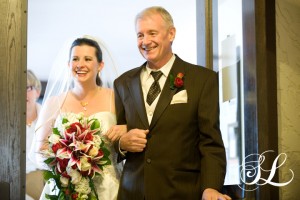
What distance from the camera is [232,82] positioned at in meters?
3.24

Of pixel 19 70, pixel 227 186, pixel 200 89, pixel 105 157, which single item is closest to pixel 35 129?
pixel 19 70

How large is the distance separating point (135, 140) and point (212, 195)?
486mm

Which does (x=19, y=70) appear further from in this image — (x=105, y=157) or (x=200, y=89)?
(x=200, y=89)

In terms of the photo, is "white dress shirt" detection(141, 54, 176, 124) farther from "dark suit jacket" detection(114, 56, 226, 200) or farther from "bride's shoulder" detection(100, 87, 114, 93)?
"bride's shoulder" detection(100, 87, 114, 93)

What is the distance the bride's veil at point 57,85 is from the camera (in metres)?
2.97

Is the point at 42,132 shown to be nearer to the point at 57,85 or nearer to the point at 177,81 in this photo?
the point at 57,85

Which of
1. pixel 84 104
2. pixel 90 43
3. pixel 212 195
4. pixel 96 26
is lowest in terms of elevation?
pixel 212 195

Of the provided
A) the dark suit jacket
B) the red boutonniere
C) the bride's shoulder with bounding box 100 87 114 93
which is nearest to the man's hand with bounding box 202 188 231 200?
the dark suit jacket

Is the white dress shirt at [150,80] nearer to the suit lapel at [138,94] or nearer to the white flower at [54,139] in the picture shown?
the suit lapel at [138,94]

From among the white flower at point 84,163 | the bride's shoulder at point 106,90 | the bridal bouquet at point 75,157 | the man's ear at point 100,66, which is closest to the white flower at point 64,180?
the bridal bouquet at point 75,157

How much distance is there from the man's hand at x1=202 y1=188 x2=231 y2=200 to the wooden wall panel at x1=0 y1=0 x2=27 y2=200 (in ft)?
3.56

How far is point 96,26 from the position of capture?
3.76 m

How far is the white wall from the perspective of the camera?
3260 millimetres

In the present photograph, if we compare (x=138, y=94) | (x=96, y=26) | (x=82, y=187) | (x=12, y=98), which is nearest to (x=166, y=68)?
(x=138, y=94)
